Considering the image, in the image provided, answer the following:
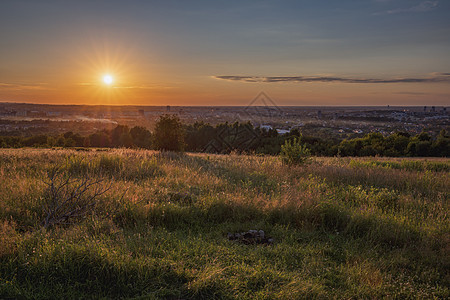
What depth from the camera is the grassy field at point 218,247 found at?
339 centimetres

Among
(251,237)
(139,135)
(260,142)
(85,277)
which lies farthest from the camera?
(139,135)

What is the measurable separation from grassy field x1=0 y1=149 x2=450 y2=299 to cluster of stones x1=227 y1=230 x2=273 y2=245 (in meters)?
0.16

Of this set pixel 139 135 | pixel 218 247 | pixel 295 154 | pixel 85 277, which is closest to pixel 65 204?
pixel 85 277

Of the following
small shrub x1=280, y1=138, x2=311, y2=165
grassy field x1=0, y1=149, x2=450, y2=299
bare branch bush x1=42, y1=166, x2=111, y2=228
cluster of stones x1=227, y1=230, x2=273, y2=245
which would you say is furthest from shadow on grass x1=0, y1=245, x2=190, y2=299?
small shrub x1=280, y1=138, x2=311, y2=165

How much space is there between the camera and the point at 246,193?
6914 millimetres

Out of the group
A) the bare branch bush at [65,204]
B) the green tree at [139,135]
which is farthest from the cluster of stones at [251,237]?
the green tree at [139,135]

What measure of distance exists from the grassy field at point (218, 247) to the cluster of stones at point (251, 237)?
Answer: 165 millimetres

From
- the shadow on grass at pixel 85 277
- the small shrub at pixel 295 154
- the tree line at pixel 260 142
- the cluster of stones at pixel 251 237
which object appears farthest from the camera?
the tree line at pixel 260 142

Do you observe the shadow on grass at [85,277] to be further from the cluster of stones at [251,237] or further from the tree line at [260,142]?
the tree line at [260,142]

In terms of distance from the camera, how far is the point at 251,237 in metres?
5.01

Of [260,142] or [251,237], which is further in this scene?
[260,142]

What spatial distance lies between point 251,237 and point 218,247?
0.87 meters

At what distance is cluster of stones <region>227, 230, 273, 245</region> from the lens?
488 cm

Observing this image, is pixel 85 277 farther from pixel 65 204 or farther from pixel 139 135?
pixel 139 135
